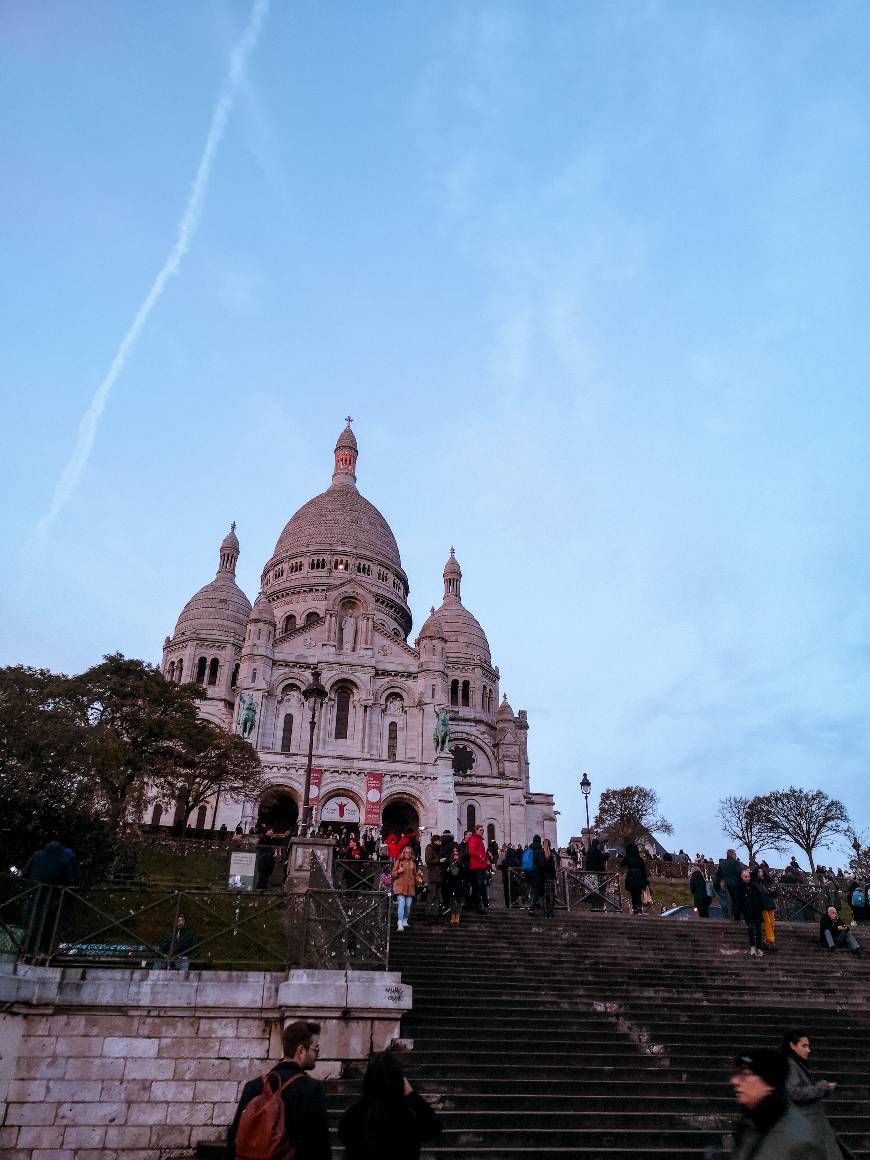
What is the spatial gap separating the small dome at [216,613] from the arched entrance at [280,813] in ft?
56.1

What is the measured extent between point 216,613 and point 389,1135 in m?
56.0

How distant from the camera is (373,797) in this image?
4247cm

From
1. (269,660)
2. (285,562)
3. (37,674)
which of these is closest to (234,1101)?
(37,674)

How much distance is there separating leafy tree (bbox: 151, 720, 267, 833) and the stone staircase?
55.9ft

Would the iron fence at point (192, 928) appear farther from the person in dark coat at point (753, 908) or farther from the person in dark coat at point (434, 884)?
the person in dark coat at point (753, 908)

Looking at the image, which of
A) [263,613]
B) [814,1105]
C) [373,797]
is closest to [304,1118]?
[814,1105]

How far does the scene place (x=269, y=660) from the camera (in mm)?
45125

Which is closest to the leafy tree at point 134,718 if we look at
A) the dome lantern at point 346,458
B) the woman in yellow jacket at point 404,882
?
the woman in yellow jacket at point 404,882

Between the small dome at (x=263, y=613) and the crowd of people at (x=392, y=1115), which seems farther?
the small dome at (x=263, y=613)

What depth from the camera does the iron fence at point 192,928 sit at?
10695 millimetres

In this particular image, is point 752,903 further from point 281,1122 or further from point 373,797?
point 373,797

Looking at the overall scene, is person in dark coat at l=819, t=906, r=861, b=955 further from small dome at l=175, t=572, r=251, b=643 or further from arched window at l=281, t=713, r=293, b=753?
small dome at l=175, t=572, r=251, b=643

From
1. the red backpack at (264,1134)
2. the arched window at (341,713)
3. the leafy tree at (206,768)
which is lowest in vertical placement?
the red backpack at (264,1134)

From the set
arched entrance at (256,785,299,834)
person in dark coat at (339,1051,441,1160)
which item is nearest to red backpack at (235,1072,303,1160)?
person in dark coat at (339,1051,441,1160)
